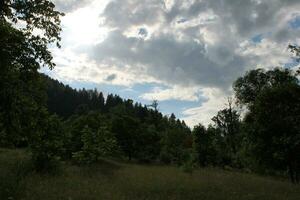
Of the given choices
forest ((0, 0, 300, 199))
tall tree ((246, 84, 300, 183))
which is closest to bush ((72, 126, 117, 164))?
forest ((0, 0, 300, 199))

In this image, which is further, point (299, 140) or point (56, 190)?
point (299, 140)

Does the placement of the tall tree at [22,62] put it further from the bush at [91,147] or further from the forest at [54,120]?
the bush at [91,147]

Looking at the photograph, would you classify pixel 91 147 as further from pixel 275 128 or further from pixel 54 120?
pixel 275 128

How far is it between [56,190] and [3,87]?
5.28 metres

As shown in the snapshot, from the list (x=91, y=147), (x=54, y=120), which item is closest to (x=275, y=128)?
(x=54, y=120)

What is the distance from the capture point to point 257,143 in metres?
27.4

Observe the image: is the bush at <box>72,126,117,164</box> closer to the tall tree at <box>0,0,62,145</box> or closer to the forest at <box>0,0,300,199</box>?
the forest at <box>0,0,300,199</box>

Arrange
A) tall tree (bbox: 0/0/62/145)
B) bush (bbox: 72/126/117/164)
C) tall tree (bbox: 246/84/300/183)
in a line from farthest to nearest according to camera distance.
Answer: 1. bush (bbox: 72/126/117/164)
2. tall tree (bbox: 246/84/300/183)
3. tall tree (bbox: 0/0/62/145)

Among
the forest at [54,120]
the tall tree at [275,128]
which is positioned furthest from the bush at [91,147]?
the tall tree at [275,128]

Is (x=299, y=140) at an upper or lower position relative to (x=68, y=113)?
lower

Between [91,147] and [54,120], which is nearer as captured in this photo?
[54,120]

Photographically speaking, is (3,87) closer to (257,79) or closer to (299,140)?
(299,140)

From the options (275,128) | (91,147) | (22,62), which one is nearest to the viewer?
(22,62)

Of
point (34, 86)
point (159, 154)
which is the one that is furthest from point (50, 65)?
point (159, 154)
